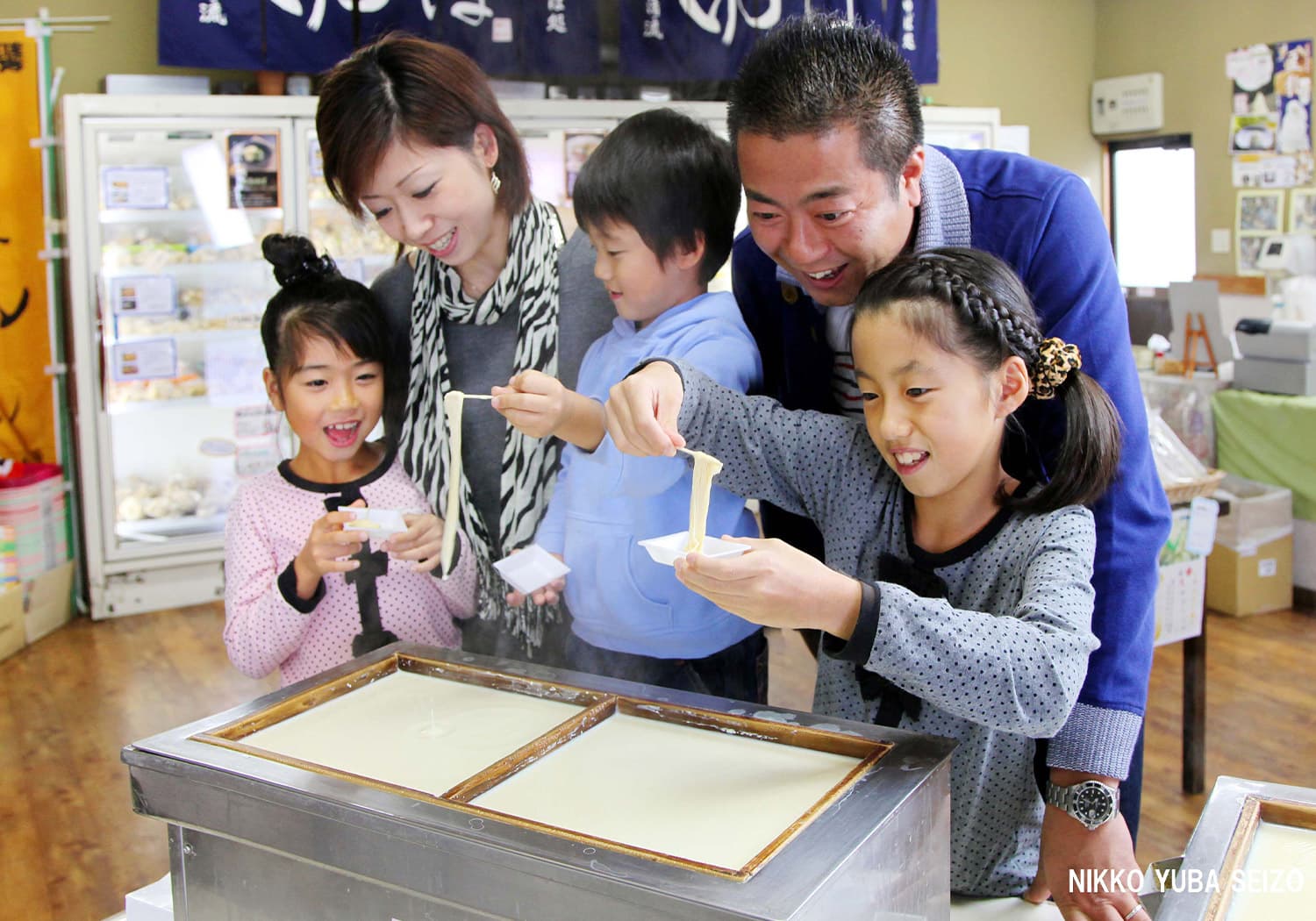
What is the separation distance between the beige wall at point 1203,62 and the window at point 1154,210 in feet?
0.32

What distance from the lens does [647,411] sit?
128 cm

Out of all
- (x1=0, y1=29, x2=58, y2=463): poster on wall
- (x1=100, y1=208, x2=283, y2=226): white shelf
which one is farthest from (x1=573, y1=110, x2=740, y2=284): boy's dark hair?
(x1=0, y1=29, x2=58, y2=463): poster on wall

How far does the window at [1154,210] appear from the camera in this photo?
7.10m

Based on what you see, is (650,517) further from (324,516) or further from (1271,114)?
(1271,114)

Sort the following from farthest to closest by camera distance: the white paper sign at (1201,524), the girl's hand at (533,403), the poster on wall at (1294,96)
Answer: the poster on wall at (1294,96) → the white paper sign at (1201,524) → the girl's hand at (533,403)

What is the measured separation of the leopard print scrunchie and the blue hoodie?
422mm

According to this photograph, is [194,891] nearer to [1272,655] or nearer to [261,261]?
[1272,655]

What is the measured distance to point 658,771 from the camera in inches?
43.5

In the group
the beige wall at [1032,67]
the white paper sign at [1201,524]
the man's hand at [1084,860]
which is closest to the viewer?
the man's hand at [1084,860]

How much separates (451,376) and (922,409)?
0.81 m

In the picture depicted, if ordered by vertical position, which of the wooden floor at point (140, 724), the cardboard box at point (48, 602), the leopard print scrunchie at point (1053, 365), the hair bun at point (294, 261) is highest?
the hair bun at point (294, 261)

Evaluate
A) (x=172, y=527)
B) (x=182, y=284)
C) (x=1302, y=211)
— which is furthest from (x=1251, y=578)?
Answer: (x=182, y=284)

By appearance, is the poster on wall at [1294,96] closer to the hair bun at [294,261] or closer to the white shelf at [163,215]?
the white shelf at [163,215]

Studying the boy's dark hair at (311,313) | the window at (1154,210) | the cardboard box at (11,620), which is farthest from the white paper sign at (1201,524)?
the window at (1154,210)
